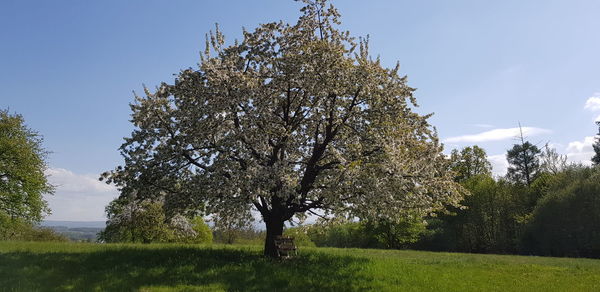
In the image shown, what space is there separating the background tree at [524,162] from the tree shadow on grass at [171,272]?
2686 inches

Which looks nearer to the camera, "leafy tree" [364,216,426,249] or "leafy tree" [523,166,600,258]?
"leafy tree" [523,166,600,258]

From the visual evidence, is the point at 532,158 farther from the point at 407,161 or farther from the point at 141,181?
the point at 141,181

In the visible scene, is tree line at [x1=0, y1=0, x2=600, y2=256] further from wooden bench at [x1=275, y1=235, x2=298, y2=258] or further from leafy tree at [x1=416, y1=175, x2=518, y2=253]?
leafy tree at [x1=416, y1=175, x2=518, y2=253]

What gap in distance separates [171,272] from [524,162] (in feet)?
257

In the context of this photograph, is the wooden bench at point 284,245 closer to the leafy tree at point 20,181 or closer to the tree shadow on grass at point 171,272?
the tree shadow on grass at point 171,272

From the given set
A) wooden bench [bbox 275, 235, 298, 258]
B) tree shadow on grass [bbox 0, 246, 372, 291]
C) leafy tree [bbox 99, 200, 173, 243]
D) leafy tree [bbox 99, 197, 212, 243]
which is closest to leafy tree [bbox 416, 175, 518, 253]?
leafy tree [bbox 99, 197, 212, 243]

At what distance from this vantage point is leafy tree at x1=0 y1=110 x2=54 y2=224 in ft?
120

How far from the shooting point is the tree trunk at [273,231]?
70.2 feet

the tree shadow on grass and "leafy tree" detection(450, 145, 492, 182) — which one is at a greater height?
"leafy tree" detection(450, 145, 492, 182)

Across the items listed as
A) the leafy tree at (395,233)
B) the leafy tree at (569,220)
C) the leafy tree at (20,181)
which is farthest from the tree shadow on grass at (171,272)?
the leafy tree at (569,220)

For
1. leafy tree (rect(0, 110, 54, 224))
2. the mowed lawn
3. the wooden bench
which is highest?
leafy tree (rect(0, 110, 54, 224))

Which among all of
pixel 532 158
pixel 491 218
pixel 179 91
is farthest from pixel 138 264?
pixel 532 158

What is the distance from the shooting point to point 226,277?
16328 millimetres

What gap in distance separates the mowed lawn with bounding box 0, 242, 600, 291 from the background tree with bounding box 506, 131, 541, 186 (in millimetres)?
60735
